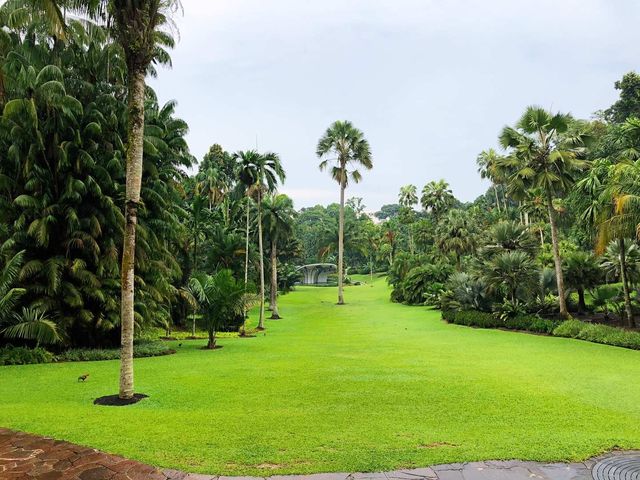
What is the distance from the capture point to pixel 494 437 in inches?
215

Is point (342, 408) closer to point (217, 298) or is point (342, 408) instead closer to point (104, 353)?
point (104, 353)

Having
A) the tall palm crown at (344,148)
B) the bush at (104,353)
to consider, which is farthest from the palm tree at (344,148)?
the bush at (104,353)

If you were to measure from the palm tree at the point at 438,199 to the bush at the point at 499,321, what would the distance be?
24905mm

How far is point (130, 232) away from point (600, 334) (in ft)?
52.3

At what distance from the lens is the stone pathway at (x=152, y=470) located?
4.26m

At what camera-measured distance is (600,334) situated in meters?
15.7

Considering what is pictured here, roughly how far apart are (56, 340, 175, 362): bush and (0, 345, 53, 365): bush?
0.43 m

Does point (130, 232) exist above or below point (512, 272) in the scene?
above

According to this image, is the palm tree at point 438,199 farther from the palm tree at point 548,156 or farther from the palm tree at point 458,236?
Result: the palm tree at point 548,156

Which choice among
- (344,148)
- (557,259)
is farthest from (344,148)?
(557,259)

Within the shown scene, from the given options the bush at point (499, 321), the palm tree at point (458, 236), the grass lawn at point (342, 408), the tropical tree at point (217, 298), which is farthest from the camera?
the palm tree at point (458, 236)

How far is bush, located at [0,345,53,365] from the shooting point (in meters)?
12.1

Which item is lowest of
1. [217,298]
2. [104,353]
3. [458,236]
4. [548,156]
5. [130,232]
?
[104,353]

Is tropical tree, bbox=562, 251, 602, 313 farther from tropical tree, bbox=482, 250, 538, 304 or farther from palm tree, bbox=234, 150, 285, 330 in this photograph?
palm tree, bbox=234, 150, 285, 330
